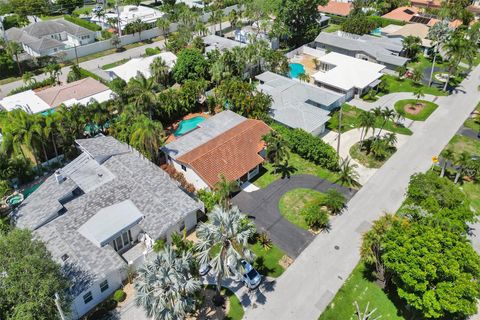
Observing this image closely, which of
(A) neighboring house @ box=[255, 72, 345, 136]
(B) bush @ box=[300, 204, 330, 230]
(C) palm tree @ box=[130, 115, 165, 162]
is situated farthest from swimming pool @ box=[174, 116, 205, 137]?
(B) bush @ box=[300, 204, 330, 230]

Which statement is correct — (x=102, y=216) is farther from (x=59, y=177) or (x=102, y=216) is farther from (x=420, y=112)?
(x=420, y=112)

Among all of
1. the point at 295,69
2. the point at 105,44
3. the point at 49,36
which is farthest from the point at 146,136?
the point at 49,36

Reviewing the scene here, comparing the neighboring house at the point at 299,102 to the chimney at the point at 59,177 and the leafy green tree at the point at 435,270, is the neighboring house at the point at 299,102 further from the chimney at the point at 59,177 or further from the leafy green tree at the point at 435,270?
the chimney at the point at 59,177

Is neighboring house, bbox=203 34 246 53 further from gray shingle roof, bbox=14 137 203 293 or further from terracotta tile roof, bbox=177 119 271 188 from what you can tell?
gray shingle roof, bbox=14 137 203 293

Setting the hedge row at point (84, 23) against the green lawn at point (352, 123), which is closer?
the green lawn at point (352, 123)

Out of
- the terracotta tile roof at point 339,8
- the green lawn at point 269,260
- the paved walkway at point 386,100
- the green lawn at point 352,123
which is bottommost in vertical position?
the green lawn at point 269,260

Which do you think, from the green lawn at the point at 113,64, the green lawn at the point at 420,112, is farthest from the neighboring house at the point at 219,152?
the green lawn at the point at 113,64
